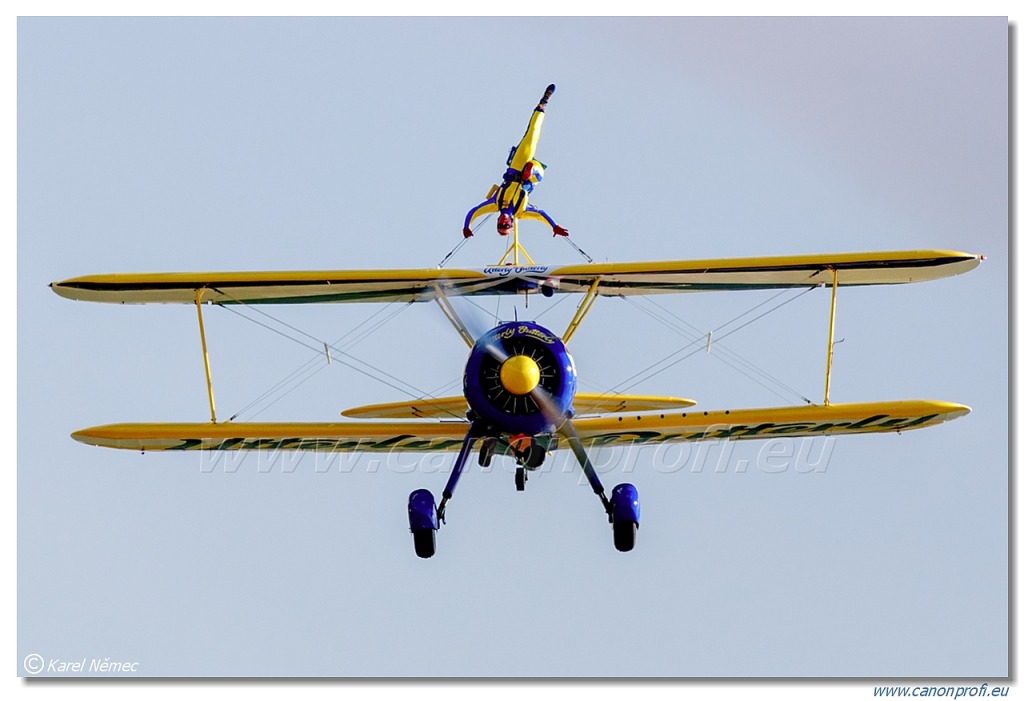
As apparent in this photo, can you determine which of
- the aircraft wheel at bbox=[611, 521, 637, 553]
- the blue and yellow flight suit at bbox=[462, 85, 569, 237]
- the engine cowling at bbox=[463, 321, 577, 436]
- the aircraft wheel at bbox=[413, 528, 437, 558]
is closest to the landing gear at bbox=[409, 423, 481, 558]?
the aircraft wheel at bbox=[413, 528, 437, 558]

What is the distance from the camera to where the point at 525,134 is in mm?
21703

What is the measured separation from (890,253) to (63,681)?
871cm

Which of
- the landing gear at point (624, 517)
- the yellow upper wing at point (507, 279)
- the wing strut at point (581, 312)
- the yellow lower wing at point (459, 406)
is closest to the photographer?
the landing gear at point (624, 517)

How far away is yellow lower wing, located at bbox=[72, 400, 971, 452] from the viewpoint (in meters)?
19.6

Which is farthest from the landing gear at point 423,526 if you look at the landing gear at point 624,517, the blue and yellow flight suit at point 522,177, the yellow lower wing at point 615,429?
the blue and yellow flight suit at point 522,177

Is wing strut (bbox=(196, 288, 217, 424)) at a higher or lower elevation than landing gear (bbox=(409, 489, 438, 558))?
higher

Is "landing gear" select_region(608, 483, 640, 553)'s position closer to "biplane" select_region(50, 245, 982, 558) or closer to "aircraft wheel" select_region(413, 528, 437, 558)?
"biplane" select_region(50, 245, 982, 558)

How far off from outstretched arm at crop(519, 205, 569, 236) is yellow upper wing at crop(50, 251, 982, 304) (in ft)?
4.17

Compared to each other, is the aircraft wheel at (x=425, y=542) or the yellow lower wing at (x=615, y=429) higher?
the yellow lower wing at (x=615, y=429)

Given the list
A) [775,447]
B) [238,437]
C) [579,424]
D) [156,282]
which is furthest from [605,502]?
[156,282]

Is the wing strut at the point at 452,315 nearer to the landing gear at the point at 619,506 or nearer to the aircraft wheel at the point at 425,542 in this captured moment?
the landing gear at the point at 619,506


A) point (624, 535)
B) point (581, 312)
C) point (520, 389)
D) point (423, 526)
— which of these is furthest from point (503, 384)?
point (624, 535)

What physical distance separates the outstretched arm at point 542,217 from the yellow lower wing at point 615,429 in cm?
257

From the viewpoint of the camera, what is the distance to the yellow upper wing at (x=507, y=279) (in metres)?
20.0
